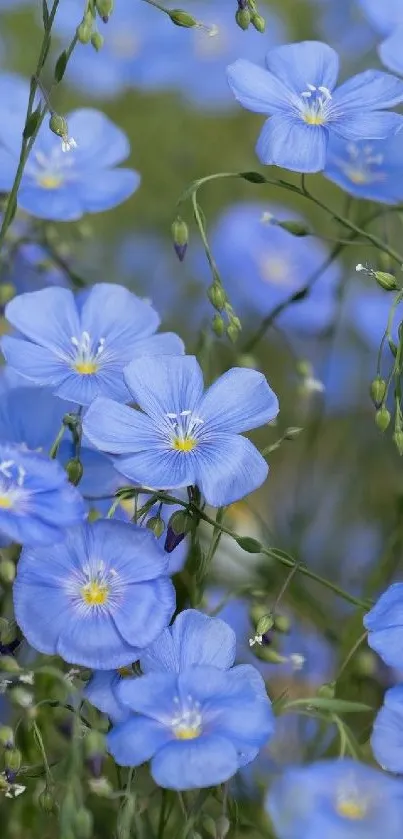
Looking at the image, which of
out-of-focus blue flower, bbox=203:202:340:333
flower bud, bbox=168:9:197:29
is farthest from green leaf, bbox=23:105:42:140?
out-of-focus blue flower, bbox=203:202:340:333

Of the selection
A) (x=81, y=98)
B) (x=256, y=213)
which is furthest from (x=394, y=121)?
(x=81, y=98)

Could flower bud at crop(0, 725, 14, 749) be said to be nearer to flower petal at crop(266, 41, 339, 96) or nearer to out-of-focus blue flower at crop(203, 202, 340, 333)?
flower petal at crop(266, 41, 339, 96)

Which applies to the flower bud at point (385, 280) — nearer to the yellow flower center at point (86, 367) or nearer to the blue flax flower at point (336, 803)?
the yellow flower center at point (86, 367)

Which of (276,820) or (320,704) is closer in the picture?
(276,820)

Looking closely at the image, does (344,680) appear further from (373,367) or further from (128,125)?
(128,125)

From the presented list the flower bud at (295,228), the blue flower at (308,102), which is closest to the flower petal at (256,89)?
the blue flower at (308,102)

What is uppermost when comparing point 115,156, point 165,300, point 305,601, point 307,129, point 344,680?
point 307,129

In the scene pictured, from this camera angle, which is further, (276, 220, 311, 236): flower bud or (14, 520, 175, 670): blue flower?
(276, 220, 311, 236): flower bud
